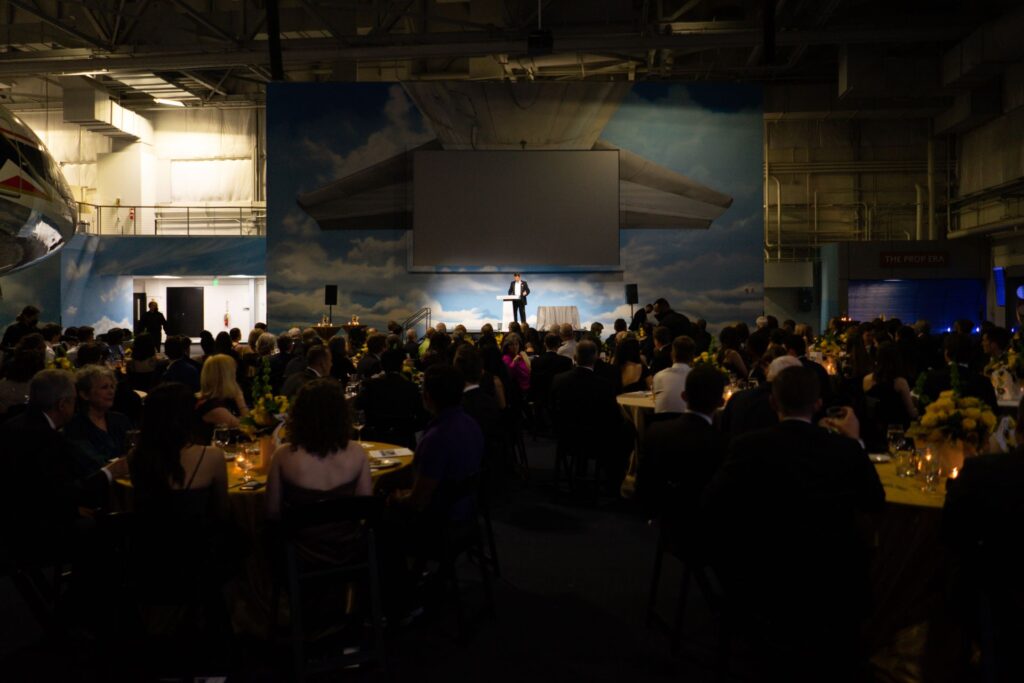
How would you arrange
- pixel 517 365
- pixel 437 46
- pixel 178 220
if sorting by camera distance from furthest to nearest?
1. pixel 178 220
2. pixel 437 46
3. pixel 517 365

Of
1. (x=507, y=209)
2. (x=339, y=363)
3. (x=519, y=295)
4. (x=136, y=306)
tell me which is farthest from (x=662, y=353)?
(x=136, y=306)

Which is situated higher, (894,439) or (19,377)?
(19,377)

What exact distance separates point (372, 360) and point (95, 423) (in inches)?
140

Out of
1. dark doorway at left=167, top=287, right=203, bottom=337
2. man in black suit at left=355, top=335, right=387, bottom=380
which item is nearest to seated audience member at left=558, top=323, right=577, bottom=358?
man in black suit at left=355, top=335, right=387, bottom=380

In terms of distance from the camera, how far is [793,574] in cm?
283

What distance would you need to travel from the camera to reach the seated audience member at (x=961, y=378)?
5234mm

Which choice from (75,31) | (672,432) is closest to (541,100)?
(75,31)

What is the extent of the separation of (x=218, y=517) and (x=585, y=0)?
625 inches

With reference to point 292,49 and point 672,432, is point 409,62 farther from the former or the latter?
point 672,432

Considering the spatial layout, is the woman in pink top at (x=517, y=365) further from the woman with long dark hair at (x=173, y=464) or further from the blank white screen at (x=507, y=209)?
the blank white screen at (x=507, y=209)

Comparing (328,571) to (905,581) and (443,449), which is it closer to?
(443,449)

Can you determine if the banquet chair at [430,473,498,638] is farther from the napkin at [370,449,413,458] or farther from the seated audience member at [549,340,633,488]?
Result: the seated audience member at [549,340,633,488]

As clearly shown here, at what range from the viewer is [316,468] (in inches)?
136

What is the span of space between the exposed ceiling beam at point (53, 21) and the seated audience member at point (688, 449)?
15667 mm
